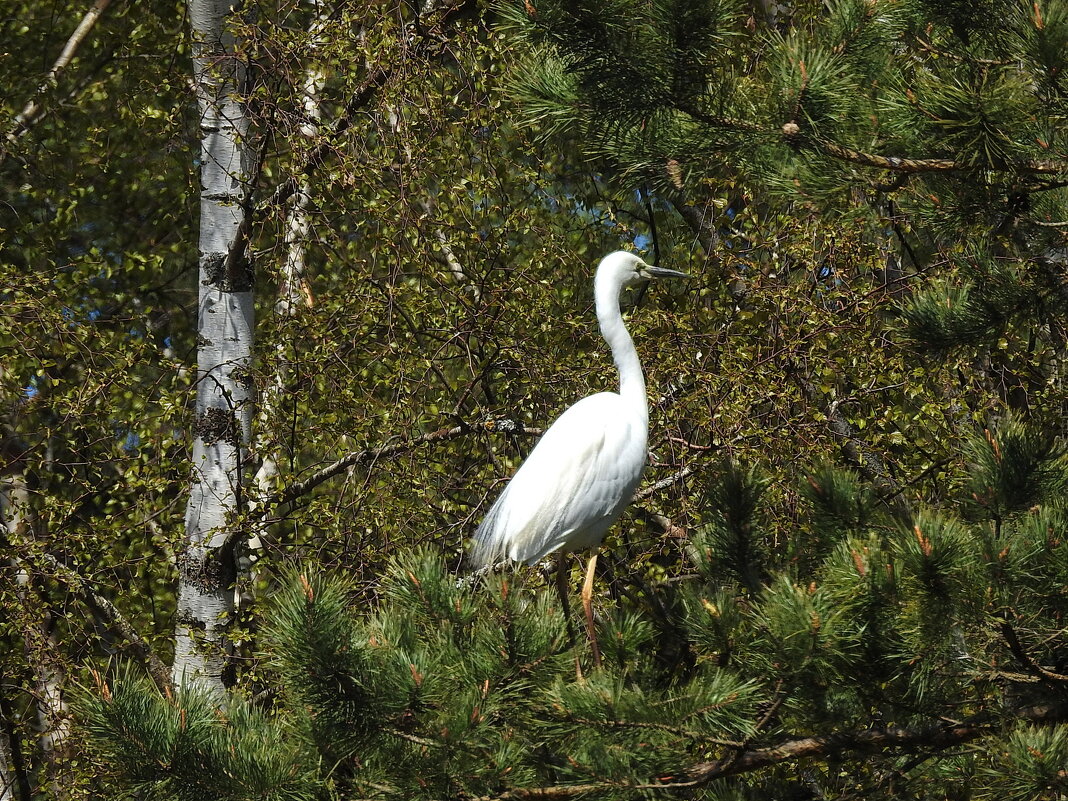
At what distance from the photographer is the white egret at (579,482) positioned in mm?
4156

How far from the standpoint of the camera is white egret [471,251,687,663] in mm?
4156

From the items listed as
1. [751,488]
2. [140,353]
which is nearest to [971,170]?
[751,488]

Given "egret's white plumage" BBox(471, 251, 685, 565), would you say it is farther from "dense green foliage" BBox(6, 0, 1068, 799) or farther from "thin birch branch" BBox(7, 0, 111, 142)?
"thin birch branch" BBox(7, 0, 111, 142)

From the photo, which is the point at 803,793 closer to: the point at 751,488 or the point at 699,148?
the point at 751,488

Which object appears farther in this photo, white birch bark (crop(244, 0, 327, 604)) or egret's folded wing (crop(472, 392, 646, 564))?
white birch bark (crop(244, 0, 327, 604))

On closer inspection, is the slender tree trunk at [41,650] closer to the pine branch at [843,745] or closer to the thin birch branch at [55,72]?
the pine branch at [843,745]

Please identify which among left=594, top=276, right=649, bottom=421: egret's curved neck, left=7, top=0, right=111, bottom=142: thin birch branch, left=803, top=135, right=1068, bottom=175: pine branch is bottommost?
left=594, top=276, right=649, bottom=421: egret's curved neck

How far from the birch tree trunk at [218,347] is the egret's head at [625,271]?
1.58m

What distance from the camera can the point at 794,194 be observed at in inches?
110

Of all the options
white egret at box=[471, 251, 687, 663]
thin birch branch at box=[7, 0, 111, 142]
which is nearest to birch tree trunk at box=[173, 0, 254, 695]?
white egret at box=[471, 251, 687, 663]

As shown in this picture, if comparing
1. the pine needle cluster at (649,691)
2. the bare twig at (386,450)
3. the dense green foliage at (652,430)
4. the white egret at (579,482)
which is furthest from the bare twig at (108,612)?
the pine needle cluster at (649,691)

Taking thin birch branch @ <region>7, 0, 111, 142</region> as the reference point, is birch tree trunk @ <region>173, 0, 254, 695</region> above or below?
below

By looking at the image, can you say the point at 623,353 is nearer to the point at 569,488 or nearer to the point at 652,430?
the point at 569,488

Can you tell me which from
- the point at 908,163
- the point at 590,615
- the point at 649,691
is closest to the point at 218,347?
the point at 590,615
